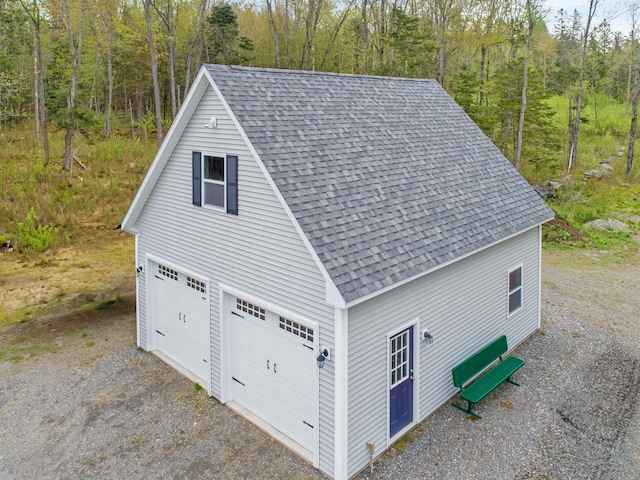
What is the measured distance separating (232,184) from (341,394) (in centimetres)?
386

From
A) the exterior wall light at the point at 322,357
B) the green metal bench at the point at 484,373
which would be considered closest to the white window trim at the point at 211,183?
the exterior wall light at the point at 322,357

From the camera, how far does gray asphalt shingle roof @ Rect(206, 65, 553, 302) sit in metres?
6.90

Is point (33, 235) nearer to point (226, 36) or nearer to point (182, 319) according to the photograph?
point (182, 319)

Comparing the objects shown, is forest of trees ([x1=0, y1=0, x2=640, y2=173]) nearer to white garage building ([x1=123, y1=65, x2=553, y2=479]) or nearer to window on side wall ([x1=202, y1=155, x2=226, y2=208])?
white garage building ([x1=123, y1=65, x2=553, y2=479])

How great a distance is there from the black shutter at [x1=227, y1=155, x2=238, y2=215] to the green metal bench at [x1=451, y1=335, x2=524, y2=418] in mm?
4817

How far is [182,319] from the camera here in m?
10.1

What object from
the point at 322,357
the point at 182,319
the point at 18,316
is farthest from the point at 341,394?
the point at 18,316

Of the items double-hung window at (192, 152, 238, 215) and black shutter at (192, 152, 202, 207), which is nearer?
double-hung window at (192, 152, 238, 215)

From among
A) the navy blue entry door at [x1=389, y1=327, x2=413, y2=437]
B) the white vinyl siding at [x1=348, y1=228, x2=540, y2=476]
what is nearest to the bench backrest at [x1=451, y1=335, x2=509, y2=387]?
the white vinyl siding at [x1=348, y1=228, x2=540, y2=476]

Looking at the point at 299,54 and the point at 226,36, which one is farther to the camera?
the point at 299,54

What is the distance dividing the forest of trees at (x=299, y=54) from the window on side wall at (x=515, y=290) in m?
13.2

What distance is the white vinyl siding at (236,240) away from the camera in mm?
6938

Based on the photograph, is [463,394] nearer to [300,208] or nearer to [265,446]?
[265,446]

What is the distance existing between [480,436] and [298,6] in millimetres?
32710
